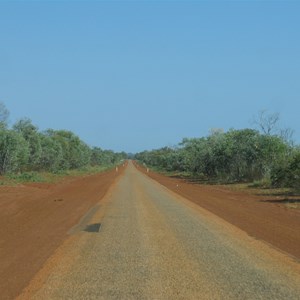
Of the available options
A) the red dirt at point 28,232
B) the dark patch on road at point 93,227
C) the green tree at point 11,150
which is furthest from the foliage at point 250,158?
the green tree at point 11,150

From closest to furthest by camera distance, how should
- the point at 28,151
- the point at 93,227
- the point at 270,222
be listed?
1. the point at 93,227
2. the point at 270,222
3. the point at 28,151

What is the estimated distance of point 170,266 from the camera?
9977 millimetres

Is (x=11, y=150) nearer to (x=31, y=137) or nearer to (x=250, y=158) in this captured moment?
(x=31, y=137)

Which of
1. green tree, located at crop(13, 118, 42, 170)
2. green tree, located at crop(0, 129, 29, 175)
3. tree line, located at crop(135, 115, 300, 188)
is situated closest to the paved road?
Result: tree line, located at crop(135, 115, 300, 188)

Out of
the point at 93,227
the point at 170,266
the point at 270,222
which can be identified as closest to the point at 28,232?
the point at 93,227

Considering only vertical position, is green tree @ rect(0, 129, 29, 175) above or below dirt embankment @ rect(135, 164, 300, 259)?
above

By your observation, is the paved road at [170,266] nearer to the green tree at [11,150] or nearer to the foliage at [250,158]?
the foliage at [250,158]

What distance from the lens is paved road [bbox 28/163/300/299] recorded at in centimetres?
796

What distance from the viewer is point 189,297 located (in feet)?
25.0

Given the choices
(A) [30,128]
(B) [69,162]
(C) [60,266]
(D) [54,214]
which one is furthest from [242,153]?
(B) [69,162]

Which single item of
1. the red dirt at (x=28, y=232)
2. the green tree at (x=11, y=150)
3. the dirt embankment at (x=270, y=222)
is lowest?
the red dirt at (x=28, y=232)

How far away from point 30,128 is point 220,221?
2142 inches

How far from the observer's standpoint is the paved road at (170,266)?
7.96 meters

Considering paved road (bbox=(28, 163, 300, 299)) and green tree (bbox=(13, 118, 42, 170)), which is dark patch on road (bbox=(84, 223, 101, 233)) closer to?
paved road (bbox=(28, 163, 300, 299))
